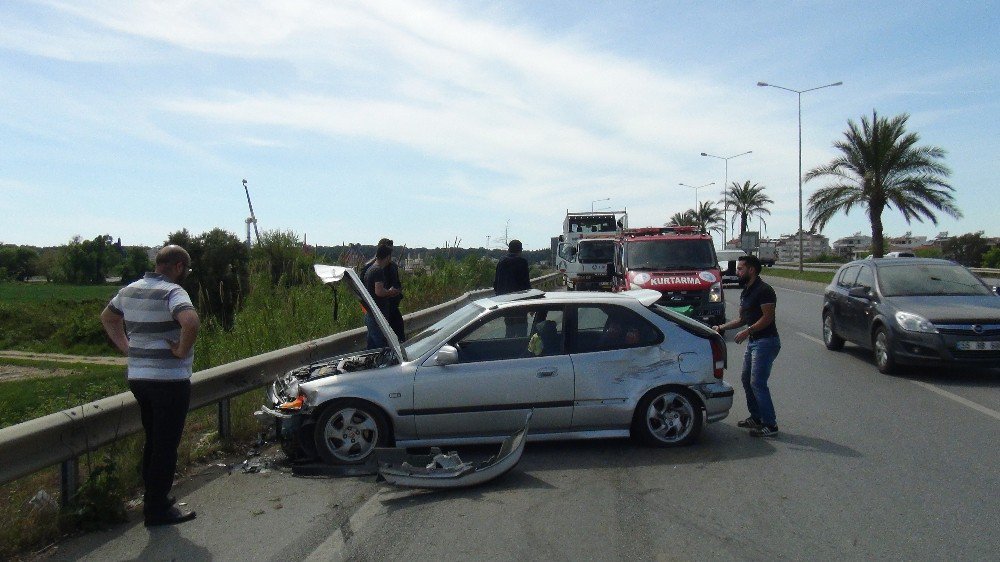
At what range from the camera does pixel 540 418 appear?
23.8ft

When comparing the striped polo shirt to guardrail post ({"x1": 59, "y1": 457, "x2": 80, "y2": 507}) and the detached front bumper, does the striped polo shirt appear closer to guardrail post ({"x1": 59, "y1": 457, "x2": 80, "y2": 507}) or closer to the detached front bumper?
guardrail post ({"x1": 59, "y1": 457, "x2": 80, "y2": 507})

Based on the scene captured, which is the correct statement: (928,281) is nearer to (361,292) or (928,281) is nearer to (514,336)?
(514,336)

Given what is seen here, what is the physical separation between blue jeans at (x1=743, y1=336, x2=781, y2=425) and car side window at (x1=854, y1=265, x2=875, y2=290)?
5.33 m

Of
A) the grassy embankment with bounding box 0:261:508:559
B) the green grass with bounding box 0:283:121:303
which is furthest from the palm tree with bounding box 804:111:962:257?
the green grass with bounding box 0:283:121:303

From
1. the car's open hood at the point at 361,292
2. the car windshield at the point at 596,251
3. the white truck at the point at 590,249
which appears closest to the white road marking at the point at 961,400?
the car's open hood at the point at 361,292

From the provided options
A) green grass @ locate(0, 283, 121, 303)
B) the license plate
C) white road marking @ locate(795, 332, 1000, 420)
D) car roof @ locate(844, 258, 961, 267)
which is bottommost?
green grass @ locate(0, 283, 121, 303)

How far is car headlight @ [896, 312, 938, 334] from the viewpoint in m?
10.8

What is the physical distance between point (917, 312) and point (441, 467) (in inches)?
299

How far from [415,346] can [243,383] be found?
1.70 m

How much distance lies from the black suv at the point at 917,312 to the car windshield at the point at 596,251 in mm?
18041

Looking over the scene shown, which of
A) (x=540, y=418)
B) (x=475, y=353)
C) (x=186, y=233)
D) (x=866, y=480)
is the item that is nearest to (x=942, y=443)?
(x=866, y=480)

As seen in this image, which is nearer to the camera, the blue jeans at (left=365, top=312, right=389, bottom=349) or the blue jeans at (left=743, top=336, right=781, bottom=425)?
the blue jeans at (left=743, top=336, right=781, bottom=425)

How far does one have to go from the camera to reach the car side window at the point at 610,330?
752 cm

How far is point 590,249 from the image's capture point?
32562mm
